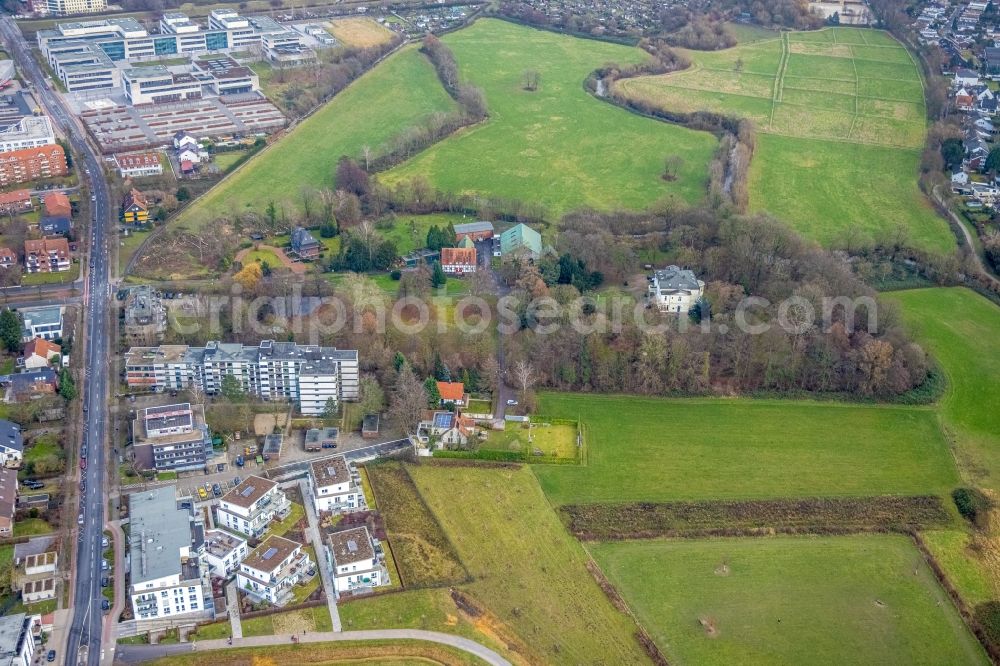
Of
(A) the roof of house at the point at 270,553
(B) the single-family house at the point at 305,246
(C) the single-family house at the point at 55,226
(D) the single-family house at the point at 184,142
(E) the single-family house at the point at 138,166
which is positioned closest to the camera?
(A) the roof of house at the point at 270,553

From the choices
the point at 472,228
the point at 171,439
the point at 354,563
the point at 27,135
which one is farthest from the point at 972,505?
the point at 27,135

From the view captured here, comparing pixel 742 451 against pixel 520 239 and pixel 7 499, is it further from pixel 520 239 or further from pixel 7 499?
pixel 7 499

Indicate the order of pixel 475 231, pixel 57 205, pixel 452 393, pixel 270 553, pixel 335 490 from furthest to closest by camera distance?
pixel 57 205 < pixel 475 231 < pixel 452 393 < pixel 335 490 < pixel 270 553

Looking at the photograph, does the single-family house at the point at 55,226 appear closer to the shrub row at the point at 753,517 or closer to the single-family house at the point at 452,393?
the single-family house at the point at 452,393

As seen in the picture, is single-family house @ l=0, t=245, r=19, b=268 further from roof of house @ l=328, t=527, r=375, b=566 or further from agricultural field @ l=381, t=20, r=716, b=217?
roof of house @ l=328, t=527, r=375, b=566

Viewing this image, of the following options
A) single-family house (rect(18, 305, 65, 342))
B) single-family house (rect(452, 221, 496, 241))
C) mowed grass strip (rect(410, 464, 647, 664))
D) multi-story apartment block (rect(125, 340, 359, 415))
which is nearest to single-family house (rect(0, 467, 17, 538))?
multi-story apartment block (rect(125, 340, 359, 415))

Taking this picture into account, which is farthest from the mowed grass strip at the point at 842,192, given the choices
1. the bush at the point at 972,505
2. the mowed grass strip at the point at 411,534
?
the mowed grass strip at the point at 411,534

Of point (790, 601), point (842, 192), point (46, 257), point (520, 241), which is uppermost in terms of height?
point (842, 192)

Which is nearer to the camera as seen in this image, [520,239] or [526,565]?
[526,565]
